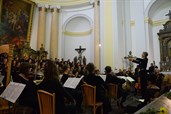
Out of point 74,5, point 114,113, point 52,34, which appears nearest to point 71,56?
point 52,34

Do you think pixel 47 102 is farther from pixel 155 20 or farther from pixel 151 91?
pixel 155 20

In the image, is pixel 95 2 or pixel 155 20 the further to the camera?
pixel 155 20

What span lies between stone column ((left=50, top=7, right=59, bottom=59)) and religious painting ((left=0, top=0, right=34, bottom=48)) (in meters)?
1.82

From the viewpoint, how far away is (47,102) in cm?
254

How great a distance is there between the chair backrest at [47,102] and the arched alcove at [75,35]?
11788 mm

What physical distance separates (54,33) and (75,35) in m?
2.01

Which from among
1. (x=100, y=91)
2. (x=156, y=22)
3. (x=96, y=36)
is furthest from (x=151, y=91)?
(x=156, y=22)

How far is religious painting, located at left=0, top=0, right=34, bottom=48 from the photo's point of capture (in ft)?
36.9

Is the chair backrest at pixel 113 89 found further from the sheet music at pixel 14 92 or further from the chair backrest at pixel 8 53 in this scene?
the chair backrest at pixel 8 53

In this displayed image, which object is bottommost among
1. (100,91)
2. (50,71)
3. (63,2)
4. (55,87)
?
(100,91)

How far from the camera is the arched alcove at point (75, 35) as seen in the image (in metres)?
14.7

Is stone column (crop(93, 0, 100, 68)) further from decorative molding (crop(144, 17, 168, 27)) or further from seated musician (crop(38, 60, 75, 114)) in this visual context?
seated musician (crop(38, 60, 75, 114))

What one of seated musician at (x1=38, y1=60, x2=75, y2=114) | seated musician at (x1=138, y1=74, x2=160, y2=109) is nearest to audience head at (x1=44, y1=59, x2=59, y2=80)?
seated musician at (x1=38, y1=60, x2=75, y2=114)

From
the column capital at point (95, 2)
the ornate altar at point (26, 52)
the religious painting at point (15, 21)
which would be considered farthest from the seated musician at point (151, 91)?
the column capital at point (95, 2)
